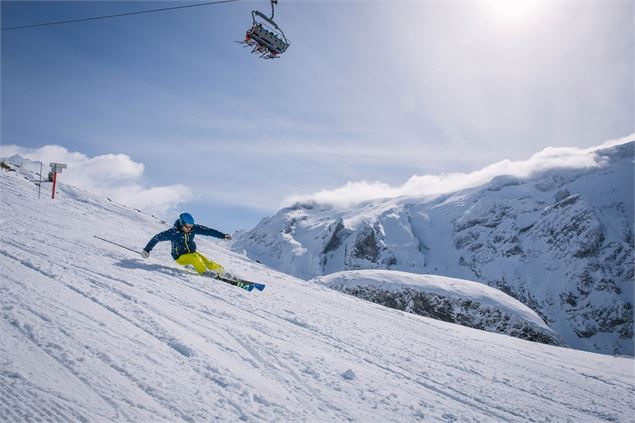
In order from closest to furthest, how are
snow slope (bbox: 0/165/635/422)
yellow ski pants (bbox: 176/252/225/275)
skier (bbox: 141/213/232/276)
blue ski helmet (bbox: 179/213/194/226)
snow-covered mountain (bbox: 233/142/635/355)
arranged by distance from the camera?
snow slope (bbox: 0/165/635/422), yellow ski pants (bbox: 176/252/225/275), skier (bbox: 141/213/232/276), blue ski helmet (bbox: 179/213/194/226), snow-covered mountain (bbox: 233/142/635/355)

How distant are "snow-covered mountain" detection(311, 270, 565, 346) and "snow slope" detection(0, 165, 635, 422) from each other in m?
20.8

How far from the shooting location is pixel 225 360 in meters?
3.84

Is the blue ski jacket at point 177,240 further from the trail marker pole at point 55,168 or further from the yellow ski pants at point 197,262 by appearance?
the trail marker pole at point 55,168

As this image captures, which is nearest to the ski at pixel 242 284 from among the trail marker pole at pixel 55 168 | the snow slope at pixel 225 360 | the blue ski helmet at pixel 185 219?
the snow slope at pixel 225 360

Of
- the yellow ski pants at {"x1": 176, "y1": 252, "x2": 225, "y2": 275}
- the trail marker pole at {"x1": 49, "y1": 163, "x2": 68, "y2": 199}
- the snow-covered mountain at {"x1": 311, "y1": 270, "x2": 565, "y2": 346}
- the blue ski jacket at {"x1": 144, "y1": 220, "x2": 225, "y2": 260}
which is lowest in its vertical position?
the snow-covered mountain at {"x1": 311, "y1": 270, "x2": 565, "y2": 346}

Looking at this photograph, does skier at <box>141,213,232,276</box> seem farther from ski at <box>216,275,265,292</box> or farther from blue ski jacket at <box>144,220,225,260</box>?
ski at <box>216,275,265,292</box>

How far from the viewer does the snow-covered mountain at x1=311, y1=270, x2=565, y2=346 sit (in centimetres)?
2811

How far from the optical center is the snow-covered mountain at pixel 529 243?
10931 cm

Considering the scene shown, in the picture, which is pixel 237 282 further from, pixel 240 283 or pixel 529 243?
pixel 529 243

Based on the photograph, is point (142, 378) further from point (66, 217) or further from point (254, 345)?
point (66, 217)

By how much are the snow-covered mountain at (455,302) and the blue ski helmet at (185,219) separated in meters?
22.8

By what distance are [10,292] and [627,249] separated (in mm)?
160291

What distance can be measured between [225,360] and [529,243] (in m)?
153

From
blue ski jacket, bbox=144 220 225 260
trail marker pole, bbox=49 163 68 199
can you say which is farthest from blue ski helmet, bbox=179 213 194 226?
trail marker pole, bbox=49 163 68 199
